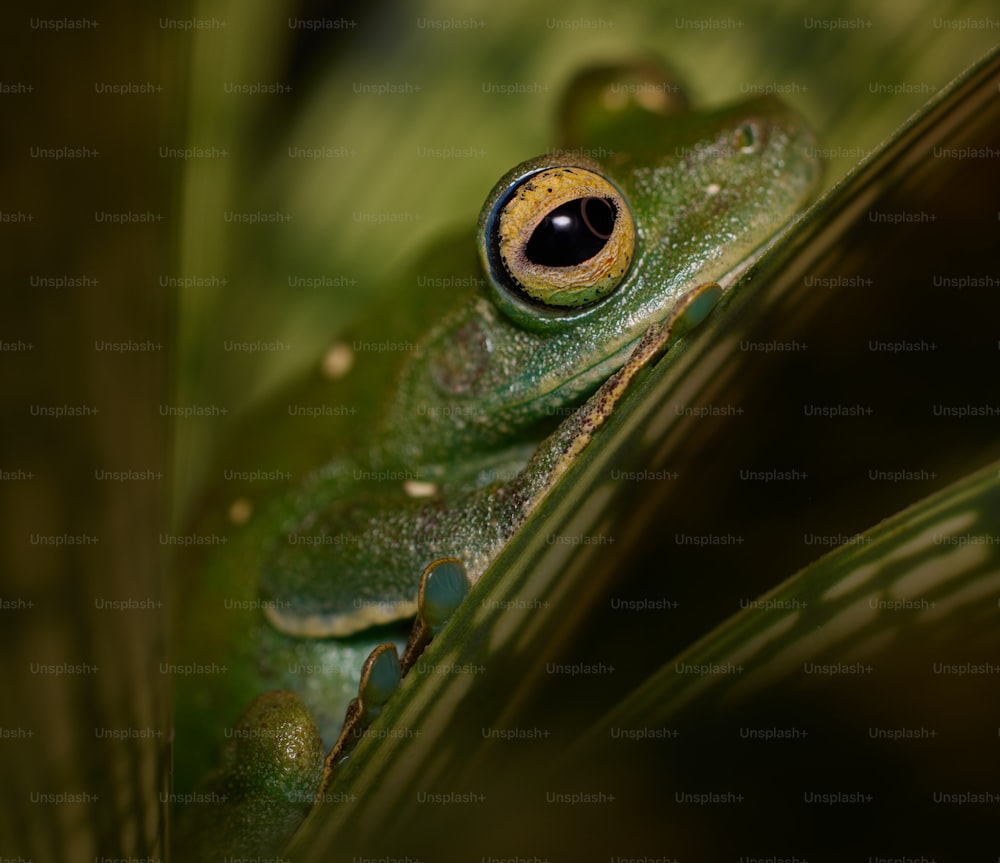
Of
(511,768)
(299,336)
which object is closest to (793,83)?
(299,336)

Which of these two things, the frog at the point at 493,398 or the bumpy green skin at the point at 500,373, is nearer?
the frog at the point at 493,398

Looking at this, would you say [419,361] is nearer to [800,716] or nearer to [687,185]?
[687,185]

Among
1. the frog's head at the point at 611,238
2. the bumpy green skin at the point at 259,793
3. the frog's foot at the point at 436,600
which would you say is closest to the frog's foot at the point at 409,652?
the frog's foot at the point at 436,600

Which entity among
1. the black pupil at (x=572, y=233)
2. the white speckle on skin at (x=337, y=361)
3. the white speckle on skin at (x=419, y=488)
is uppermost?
the white speckle on skin at (x=337, y=361)

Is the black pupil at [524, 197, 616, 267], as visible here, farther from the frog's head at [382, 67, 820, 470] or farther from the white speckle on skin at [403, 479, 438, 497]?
the white speckle on skin at [403, 479, 438, 497]

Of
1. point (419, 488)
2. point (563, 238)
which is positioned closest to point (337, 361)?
point (419, 488)

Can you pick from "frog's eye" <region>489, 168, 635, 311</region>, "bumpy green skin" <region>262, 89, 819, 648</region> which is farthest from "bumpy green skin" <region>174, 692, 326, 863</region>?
"frog's eye" <region>489, 168, 635, 311</region>

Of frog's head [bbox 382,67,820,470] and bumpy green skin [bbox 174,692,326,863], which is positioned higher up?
frog's head [bbox 382,67,820,470]

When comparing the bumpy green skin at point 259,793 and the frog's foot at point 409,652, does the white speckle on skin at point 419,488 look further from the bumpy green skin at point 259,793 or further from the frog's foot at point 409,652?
the frog's foot at point 409,652
